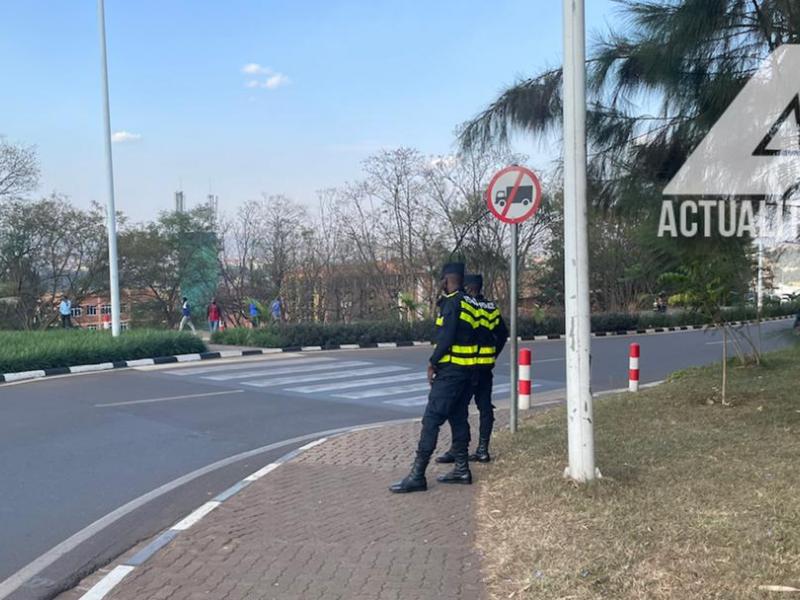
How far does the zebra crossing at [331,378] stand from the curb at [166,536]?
4795 millimetres

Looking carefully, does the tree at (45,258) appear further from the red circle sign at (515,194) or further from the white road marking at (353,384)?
the red circle sign at (515,194)

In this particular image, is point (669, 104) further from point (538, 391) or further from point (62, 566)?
point (538, 391)

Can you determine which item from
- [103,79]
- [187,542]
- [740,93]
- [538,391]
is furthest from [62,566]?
[103,79]

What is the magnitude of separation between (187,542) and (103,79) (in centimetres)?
1719

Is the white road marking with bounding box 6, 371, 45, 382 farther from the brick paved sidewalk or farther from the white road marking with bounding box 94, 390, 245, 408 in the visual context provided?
the brick paved sidewalk

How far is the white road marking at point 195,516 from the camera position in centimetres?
484

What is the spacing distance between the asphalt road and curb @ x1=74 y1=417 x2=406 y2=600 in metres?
0.19

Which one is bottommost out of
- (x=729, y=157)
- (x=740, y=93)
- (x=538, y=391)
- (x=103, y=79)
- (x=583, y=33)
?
(x=538, y=391)

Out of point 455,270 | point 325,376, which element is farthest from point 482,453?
point 325,376

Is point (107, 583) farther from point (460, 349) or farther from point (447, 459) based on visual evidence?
point (447, 459)

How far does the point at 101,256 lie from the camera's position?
3238cm

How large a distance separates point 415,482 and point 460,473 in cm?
39

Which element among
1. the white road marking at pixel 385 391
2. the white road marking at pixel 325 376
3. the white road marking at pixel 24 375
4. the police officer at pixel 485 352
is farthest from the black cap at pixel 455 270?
the white road marking at pixel 24 375

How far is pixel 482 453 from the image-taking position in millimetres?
6227
